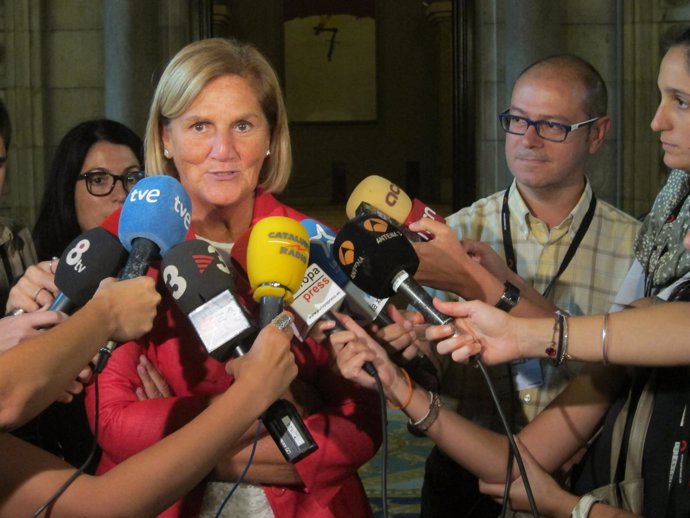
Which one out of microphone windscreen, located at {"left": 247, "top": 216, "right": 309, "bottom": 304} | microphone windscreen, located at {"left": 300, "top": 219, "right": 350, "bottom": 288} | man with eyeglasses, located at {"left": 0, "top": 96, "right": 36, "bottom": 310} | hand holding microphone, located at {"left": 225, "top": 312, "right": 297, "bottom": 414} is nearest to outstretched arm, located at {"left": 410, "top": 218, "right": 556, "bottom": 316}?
microphone windscreen, located at {"left": 300, "top": 219, "right": 350, "bottom": 288}

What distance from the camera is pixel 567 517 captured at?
5.98 ft

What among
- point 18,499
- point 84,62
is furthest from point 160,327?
point 84,62

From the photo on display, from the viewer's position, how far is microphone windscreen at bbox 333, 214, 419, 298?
5.45ft

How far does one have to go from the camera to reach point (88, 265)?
1643mm

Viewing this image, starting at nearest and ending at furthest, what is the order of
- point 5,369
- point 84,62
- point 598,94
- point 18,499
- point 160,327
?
point 5,369
point 18,499
point 160,327
point 598,94
point 84,62

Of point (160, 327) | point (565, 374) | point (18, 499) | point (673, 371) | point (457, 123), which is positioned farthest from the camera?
point (457, 123)

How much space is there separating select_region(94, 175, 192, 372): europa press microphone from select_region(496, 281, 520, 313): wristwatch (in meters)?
0.73

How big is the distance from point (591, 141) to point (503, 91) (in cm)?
426

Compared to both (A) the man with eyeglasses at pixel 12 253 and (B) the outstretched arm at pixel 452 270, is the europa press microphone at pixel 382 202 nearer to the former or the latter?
(B) the outstretched arm at pixel 452 270

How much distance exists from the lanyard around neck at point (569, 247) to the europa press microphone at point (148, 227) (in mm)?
1174

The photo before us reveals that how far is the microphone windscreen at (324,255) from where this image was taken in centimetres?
189

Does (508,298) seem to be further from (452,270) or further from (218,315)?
(218,315)

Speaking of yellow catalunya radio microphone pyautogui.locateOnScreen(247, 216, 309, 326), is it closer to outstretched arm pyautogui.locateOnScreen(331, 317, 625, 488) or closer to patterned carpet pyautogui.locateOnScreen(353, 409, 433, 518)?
outstretched arm pyautogui.locateOnScreen(331, 317, 625, 488)

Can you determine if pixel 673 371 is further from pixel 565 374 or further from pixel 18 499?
pixel 18 499
